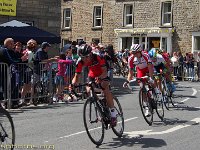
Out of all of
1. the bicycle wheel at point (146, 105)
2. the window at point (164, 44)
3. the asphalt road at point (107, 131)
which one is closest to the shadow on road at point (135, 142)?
the asphalt road at point (107, 131)

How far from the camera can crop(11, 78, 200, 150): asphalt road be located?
8853 millimetres

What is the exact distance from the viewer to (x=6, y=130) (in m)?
7.39

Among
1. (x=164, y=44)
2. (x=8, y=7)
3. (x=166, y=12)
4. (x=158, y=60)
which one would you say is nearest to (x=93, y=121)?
(x=158, y=60)

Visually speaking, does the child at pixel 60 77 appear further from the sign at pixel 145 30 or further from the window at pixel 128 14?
the window at pixel 128 14

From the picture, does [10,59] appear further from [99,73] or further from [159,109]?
[99,73]

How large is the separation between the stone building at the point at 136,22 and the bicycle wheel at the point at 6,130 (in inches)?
1199

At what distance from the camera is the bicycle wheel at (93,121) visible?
8.74 meters

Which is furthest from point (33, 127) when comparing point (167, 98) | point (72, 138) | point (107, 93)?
point (167, 98)

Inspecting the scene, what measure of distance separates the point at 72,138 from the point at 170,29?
29212mm

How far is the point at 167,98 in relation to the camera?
1403 cm

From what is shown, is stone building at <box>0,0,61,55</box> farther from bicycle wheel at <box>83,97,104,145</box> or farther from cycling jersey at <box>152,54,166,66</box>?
bicycle wheel at <box>83,97,104,145</box>

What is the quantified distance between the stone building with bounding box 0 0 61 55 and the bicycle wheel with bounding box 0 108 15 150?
55.0 feet

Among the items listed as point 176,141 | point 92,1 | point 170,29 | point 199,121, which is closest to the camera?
point 176,141

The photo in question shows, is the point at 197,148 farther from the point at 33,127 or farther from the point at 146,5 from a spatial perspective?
the point at 146,5
